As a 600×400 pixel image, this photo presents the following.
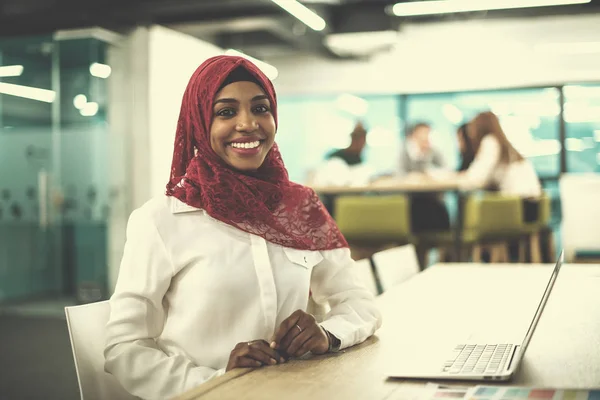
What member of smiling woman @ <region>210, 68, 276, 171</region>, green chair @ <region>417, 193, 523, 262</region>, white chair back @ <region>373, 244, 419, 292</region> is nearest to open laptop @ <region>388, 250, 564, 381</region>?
smiling woman @ <region>210, 68, 276, 171</region>

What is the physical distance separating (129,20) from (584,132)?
589 cm

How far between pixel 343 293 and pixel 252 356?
401 mm

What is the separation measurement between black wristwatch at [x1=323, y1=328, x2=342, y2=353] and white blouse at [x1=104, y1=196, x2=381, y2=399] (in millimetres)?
13

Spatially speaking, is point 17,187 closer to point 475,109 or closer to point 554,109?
point 475,109

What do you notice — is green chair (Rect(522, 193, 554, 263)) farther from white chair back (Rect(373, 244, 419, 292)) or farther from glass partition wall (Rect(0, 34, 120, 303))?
glass partition wall (Rect(0, 34, 120, 303))

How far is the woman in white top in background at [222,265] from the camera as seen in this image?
4.60 ft

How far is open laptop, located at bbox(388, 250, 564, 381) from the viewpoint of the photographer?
1.18 meters

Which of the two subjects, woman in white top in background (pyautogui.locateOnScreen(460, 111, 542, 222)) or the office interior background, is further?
the office interior background

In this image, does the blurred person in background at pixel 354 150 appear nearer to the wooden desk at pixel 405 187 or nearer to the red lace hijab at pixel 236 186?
the wooden desk at pixel 405 187

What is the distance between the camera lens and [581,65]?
8.84 meters

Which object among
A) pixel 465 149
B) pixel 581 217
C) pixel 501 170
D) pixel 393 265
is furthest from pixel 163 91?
pixel 393 265

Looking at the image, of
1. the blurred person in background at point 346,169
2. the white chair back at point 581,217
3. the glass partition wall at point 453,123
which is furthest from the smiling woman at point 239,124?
the glass partition wall at point 453,123

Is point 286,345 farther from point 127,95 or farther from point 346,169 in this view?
point 127,95

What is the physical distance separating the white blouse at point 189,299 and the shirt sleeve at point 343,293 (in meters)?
0.03
